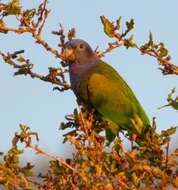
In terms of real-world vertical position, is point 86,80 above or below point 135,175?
above

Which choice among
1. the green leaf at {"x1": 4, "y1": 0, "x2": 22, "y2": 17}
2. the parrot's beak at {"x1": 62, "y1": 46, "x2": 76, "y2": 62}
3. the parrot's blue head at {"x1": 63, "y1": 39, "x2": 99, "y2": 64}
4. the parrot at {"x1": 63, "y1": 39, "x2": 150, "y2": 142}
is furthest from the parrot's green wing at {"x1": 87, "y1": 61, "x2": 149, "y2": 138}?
the green leaf at {"x1": 4, "y1": 0, "x2": 22, "y2": 17}

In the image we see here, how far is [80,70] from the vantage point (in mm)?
7133

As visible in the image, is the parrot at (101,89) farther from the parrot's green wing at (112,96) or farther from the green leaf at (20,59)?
the green leaf at (20,59)

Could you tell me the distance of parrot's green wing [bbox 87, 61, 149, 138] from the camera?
275 inches

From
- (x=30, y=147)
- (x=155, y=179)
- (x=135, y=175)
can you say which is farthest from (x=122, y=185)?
(x=30, y=147)

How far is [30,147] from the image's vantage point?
3.61 m

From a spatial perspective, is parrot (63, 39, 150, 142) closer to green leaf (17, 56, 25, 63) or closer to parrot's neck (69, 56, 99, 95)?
parrot's neck (69, 56, 99, 95)

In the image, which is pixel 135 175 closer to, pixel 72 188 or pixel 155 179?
pixel 155 179

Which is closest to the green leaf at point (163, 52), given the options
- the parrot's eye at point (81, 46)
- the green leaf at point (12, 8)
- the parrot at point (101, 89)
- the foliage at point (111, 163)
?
the foliage at point (111, 163)

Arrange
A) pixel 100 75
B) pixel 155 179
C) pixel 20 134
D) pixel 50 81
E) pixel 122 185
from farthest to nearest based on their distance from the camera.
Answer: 1. pixel 100 75
2. pixel 50 81
3. pixel 20 134
4. pixel 155 179
5. pixel 122 185

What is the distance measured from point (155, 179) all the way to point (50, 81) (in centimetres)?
244

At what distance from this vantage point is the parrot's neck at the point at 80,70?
276 inches

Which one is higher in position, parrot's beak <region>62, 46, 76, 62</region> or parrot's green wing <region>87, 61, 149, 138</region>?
parrot's beak <region>62, 46, 76, 62</region>

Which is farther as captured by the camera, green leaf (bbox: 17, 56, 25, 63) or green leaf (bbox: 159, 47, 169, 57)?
green leaf (bbox: 17, 56, 25, 63)
